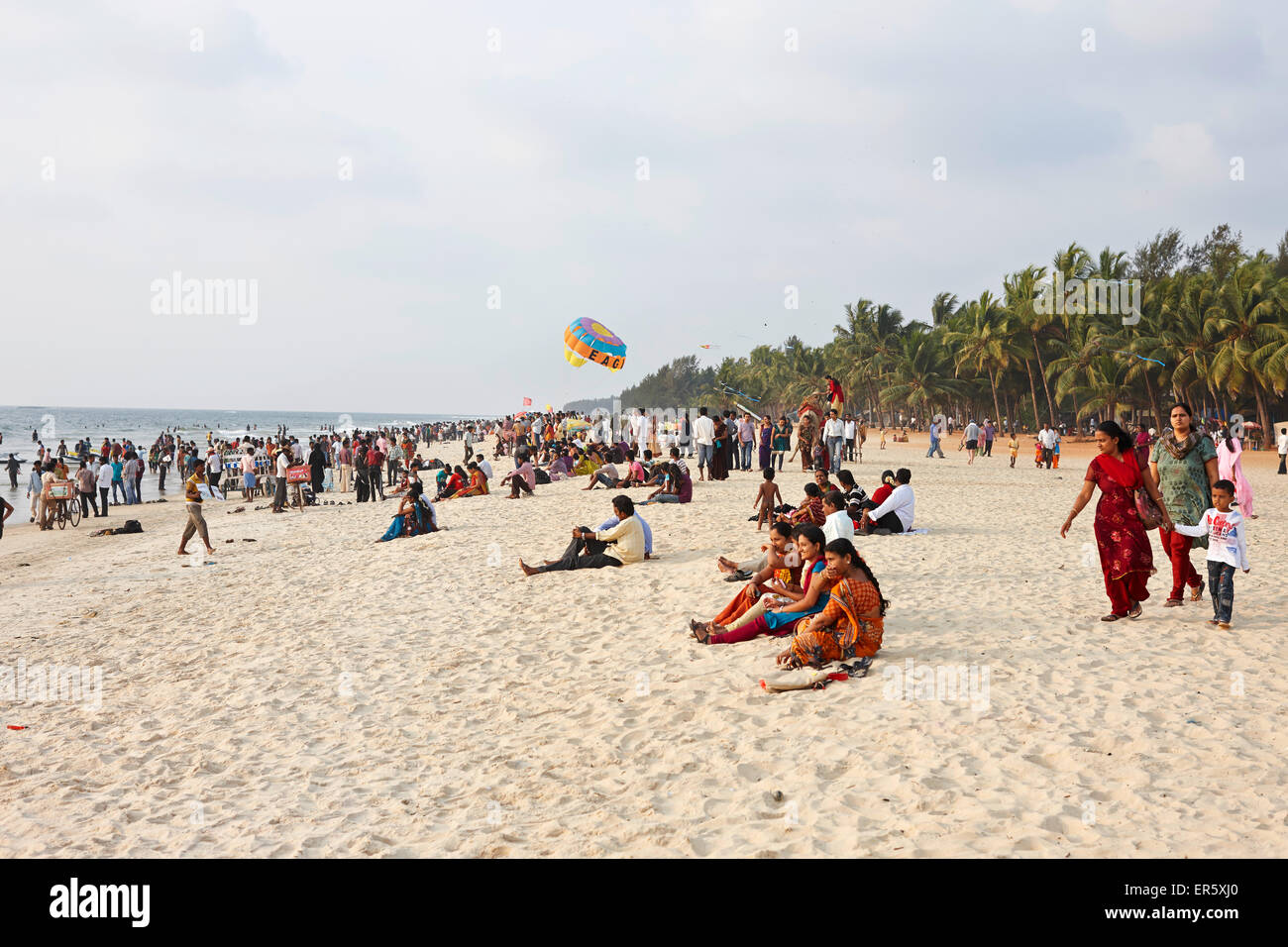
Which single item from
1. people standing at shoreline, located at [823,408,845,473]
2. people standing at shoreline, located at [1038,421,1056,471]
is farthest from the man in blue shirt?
people standing at shoreline, located at [823,408,845,473]

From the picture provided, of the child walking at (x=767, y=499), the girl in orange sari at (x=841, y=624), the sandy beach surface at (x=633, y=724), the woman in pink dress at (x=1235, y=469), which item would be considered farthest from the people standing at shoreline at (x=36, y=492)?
the woman in pink dress at (x=1235, y=469)

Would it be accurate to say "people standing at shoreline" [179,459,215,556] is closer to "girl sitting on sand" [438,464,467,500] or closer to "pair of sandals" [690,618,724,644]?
"girl sitting on sand" [438,464,467,500]

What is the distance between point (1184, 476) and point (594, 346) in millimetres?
24738

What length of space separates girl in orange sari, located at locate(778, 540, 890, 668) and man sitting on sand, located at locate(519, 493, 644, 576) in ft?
15.0

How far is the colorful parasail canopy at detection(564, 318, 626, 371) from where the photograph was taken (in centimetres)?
3064

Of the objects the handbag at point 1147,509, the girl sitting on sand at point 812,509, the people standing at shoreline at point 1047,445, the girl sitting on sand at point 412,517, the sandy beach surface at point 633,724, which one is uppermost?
the people standing at shoreline at point 1047,445

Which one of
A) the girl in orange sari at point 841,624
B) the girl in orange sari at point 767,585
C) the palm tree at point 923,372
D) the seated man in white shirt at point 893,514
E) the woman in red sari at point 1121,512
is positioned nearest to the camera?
the girl in orange sari at point 841,624

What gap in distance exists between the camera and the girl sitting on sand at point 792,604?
681cm

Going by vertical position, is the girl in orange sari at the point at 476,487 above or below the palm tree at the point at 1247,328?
below

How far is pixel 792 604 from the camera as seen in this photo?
23.2 ft

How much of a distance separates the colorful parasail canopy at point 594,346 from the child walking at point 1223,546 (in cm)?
2484

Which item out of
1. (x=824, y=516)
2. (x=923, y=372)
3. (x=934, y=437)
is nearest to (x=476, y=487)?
(x=824, y=516)

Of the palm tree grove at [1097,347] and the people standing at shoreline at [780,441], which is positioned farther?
the palm tree grove at [1097,347]

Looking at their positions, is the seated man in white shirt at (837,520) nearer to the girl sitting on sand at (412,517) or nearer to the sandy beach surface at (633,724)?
the sandy beach surface at (633,724)
